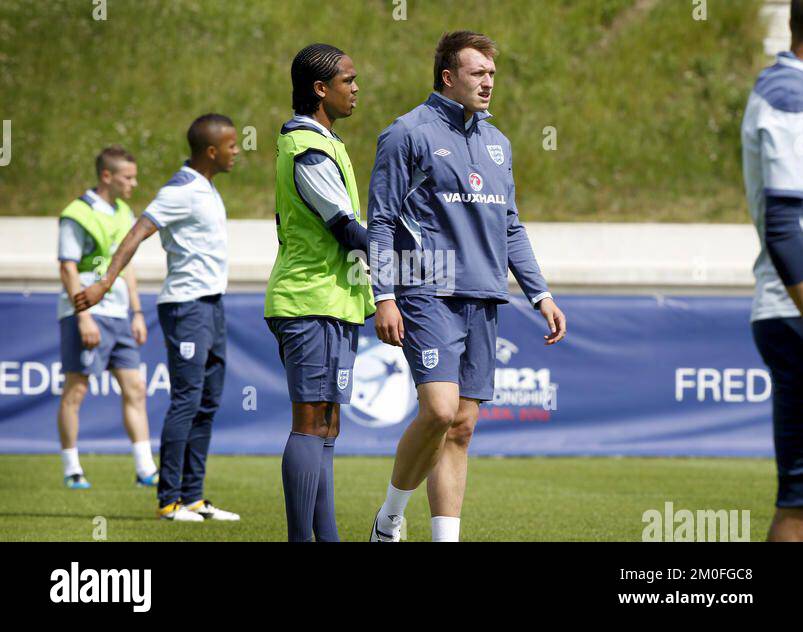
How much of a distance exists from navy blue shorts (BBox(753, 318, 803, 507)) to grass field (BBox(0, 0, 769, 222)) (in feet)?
46.6

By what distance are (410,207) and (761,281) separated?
164cm

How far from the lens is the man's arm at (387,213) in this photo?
4754 millimetres

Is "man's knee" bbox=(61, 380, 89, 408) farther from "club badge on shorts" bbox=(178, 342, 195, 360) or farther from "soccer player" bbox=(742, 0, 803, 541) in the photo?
"soccer player" bbox=(742, 0, 803, 541)

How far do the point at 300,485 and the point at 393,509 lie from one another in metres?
0.52

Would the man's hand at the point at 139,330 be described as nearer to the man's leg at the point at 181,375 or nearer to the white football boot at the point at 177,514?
the man's leg at the point at 181,375

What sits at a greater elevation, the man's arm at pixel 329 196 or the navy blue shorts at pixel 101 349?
the man's arm at pixel 329 196

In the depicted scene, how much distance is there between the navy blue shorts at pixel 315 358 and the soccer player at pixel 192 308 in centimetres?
237

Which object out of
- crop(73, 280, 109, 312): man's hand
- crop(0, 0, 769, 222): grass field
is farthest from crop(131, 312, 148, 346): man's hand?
crop(0, 0, 769, 222): grass field

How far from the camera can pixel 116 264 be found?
656 cm

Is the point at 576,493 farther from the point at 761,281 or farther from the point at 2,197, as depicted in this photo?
the point at 2,197

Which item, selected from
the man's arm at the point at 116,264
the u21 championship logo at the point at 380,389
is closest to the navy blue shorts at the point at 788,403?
the man's arm at the point at 116,264

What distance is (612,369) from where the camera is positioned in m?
12.3

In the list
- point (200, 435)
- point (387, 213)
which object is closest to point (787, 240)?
point (387, 213)
